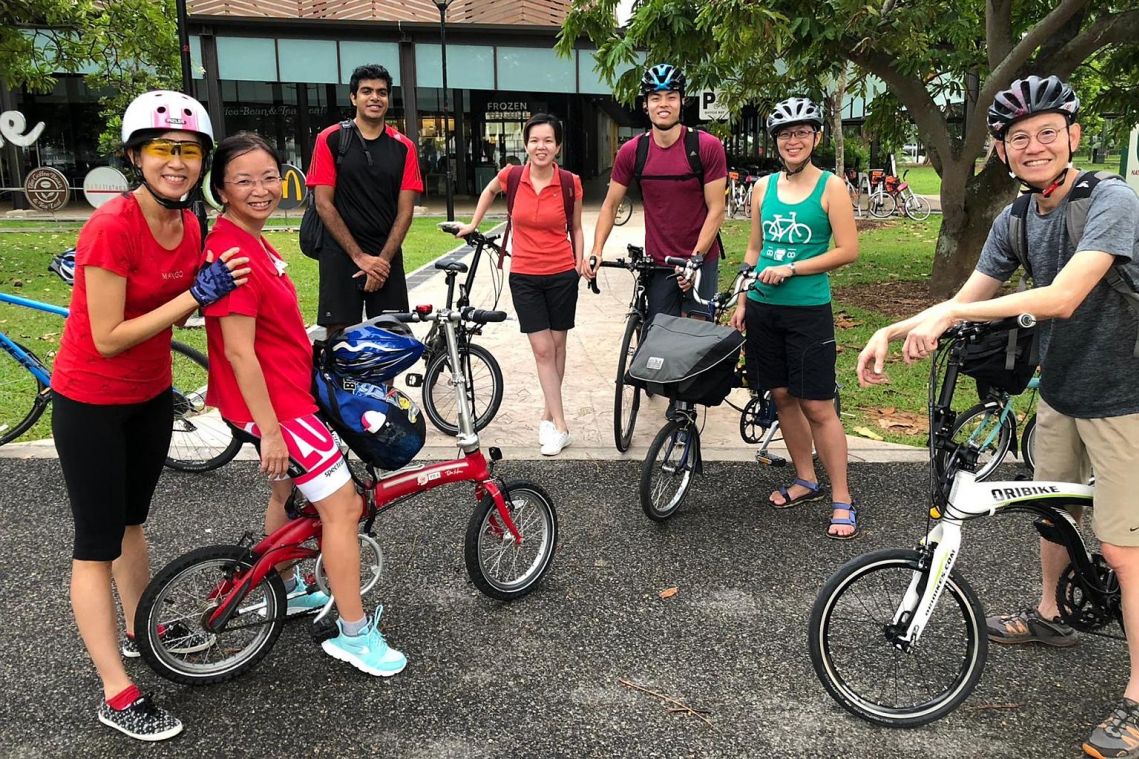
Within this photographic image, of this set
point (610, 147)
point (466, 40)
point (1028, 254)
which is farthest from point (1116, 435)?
point (610, 147)

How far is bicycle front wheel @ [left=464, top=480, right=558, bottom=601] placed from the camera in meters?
3.38

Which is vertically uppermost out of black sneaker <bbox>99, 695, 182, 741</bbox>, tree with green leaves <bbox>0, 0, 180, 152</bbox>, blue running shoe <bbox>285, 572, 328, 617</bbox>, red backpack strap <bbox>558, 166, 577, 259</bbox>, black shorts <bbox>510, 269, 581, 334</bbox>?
tree with green leaves <bbox>0, 0, 180, 152</bbox>

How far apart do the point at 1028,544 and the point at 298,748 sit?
332cm

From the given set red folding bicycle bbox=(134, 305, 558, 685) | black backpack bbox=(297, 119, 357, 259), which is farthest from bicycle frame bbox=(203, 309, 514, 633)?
black backpack bbox=(297, 119, 357, 259)

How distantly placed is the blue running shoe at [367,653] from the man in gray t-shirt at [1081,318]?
187 centimetres

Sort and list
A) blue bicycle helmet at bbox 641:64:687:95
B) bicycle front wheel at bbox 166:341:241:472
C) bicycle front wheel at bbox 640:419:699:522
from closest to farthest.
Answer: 1. bicycle front wheel at bbox 640:419:699:522
2. blue bicycle helmet at bbox 641:64:687:95
3. bicycle front wheel at bbox 166:341:241:472

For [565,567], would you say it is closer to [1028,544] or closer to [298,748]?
[298,748]

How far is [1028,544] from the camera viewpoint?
159 inches

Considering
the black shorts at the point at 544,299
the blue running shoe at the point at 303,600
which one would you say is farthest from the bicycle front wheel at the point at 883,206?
the blue running shoe at the point at 303,600

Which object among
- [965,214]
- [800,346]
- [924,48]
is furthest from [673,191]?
[965,214]

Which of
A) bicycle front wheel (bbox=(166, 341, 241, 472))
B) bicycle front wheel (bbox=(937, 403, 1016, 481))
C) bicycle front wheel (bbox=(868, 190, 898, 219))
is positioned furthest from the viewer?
bicycle front wheel (bbox=(868, 190, 898, 219))

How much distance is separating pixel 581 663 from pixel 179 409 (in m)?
3.04

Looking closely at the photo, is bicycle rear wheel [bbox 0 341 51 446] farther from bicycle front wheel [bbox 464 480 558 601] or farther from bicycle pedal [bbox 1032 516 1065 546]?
bicycle pedal [bbox 1032 516 1065 546]

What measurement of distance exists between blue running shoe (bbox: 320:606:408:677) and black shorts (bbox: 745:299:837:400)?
2268 mm
